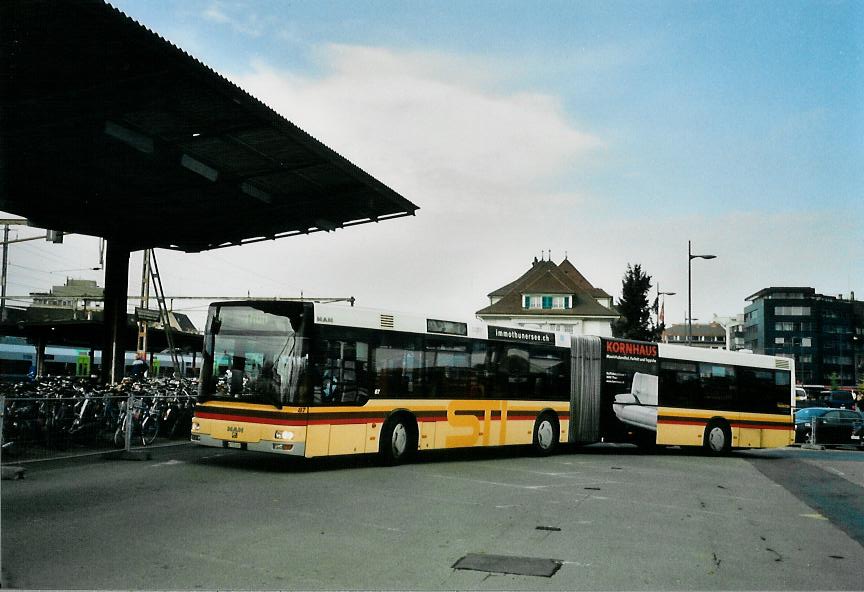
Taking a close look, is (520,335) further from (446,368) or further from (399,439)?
(399,439)

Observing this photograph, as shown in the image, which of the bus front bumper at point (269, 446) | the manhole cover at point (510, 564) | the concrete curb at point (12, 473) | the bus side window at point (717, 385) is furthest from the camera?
the bus side window at point (717, 385)

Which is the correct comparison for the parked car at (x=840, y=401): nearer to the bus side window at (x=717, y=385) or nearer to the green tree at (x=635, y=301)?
the green tree at (x=635, y=301)

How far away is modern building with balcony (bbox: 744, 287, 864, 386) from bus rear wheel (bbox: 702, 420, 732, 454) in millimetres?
125512

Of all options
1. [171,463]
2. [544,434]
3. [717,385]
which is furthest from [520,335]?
[171,463]

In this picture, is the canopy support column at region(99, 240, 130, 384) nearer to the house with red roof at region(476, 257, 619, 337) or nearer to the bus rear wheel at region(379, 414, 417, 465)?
the bus rear wheel at region(379, 414, 417, 465)

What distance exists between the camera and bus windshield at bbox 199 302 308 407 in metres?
13.9

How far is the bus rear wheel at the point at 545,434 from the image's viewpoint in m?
19.7

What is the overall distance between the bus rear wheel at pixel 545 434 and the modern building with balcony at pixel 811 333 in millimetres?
129903

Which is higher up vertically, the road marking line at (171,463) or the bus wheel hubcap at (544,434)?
the bus wheel hubcap at (544,434)

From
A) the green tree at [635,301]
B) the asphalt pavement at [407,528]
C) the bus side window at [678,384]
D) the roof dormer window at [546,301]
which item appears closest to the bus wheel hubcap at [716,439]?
the bus side window at [678,384]

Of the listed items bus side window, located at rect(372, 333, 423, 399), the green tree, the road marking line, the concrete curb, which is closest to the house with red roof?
the green tree

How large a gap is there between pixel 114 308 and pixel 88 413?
744 cm

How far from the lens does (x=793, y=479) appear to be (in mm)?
17484

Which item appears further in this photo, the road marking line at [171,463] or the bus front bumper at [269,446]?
the road marking line at [171,463]
